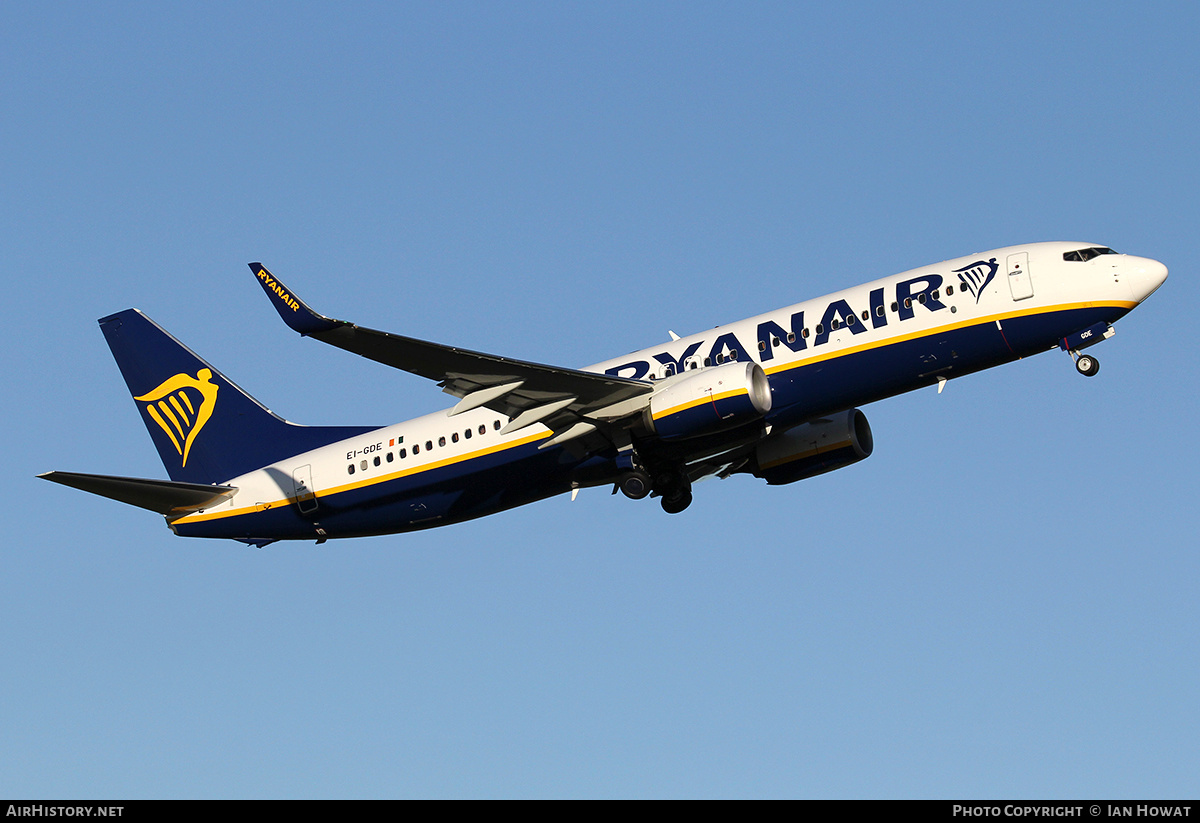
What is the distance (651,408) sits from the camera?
108 ft

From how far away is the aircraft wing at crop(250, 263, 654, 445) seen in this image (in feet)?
93.8

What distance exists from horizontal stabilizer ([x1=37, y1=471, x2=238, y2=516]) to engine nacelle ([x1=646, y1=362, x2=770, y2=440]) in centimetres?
1418

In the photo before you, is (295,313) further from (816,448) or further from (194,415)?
(816,448)

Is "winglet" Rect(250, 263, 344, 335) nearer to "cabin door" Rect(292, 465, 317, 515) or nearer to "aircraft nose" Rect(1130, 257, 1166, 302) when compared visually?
"cabin door" Rect(292, 465, 317, 515)

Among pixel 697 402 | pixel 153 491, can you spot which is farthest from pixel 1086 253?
pixel 153 491

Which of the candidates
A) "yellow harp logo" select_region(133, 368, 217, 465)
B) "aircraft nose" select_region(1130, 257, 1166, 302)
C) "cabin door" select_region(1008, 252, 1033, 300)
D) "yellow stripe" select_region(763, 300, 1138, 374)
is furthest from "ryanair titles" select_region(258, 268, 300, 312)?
"aircraft nose" select_region(1130, 257, 1166, 302)

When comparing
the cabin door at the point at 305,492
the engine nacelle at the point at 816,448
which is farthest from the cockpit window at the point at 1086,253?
the cabin door at the point at 305,492

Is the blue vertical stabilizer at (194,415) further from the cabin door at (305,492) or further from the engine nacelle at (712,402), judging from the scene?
the engine nacelle at (712,402)

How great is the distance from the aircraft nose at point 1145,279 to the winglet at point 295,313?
18.7 metres

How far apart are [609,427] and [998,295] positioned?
1019 centimetres
